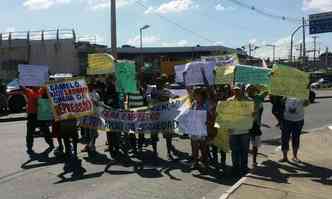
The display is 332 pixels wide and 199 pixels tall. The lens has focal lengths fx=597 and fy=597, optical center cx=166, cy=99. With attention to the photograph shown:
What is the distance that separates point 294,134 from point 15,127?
11.2m

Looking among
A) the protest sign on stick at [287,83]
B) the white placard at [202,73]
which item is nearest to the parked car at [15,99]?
the white placard at [202,73]

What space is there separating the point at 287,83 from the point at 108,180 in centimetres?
377

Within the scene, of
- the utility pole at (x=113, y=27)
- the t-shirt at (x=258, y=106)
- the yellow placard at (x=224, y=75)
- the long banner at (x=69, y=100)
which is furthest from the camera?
the utility pole at (x=113, y=27)

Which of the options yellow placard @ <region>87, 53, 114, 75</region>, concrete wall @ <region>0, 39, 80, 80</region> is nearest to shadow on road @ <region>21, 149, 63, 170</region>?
yellow placard @ <region>87, 53, 114, 75</region>

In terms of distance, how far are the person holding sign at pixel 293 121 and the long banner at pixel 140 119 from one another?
2105mm

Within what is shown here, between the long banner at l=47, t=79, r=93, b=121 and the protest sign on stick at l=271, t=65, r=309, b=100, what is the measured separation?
A: 3646mm

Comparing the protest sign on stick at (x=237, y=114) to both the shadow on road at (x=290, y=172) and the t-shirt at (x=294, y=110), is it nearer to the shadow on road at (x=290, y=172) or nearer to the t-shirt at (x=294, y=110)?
the shadow on road at (x=290, y=172)

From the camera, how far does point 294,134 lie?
37.8 feet

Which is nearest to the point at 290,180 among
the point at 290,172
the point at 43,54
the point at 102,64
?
the point at 290,172

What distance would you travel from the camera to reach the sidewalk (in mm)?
8648

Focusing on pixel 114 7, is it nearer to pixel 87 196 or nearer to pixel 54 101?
pixel 54 101

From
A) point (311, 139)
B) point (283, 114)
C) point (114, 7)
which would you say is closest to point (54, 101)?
point (283, 114)

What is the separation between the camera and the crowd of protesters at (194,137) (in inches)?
420

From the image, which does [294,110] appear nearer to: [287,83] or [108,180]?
[287,83]
